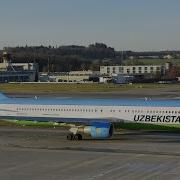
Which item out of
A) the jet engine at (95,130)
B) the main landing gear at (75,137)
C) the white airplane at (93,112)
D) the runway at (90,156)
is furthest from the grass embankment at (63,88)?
the jet engine at (95,130)

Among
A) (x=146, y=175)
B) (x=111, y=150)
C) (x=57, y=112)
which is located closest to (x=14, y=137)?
(x=57, y=112)

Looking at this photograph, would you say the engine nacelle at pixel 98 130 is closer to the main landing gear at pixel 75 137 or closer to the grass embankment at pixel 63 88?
the main landing gear at pixel 75 137

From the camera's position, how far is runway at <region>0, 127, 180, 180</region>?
25.8m

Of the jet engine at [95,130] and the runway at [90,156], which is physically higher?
the jet engine at [95,130]

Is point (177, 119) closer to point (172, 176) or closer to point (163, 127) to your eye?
point (163, 127)

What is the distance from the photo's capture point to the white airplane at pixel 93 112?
37.8 meters

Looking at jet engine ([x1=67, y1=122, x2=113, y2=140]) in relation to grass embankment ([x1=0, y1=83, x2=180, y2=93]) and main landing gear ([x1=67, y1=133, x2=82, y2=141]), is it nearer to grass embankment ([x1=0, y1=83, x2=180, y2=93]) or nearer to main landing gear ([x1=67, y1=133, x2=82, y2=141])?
main landing gear ([x1=67, y1=133, x2=82, y2=141])

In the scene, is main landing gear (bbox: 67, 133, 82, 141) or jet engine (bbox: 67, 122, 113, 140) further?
main landing gear (bbox: 67, 133, 82, 141)

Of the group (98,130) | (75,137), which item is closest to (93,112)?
(75,137)

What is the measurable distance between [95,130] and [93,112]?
2.57m

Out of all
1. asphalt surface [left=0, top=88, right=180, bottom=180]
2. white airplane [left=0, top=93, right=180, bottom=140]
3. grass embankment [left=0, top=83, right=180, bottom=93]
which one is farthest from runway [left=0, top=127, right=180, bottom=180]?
grass embankment [left=0, top=83, right=180, bottom=93]

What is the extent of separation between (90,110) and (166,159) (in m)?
10.9

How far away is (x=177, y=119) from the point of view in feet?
123

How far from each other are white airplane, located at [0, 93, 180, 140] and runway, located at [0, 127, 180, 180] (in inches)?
44.5
